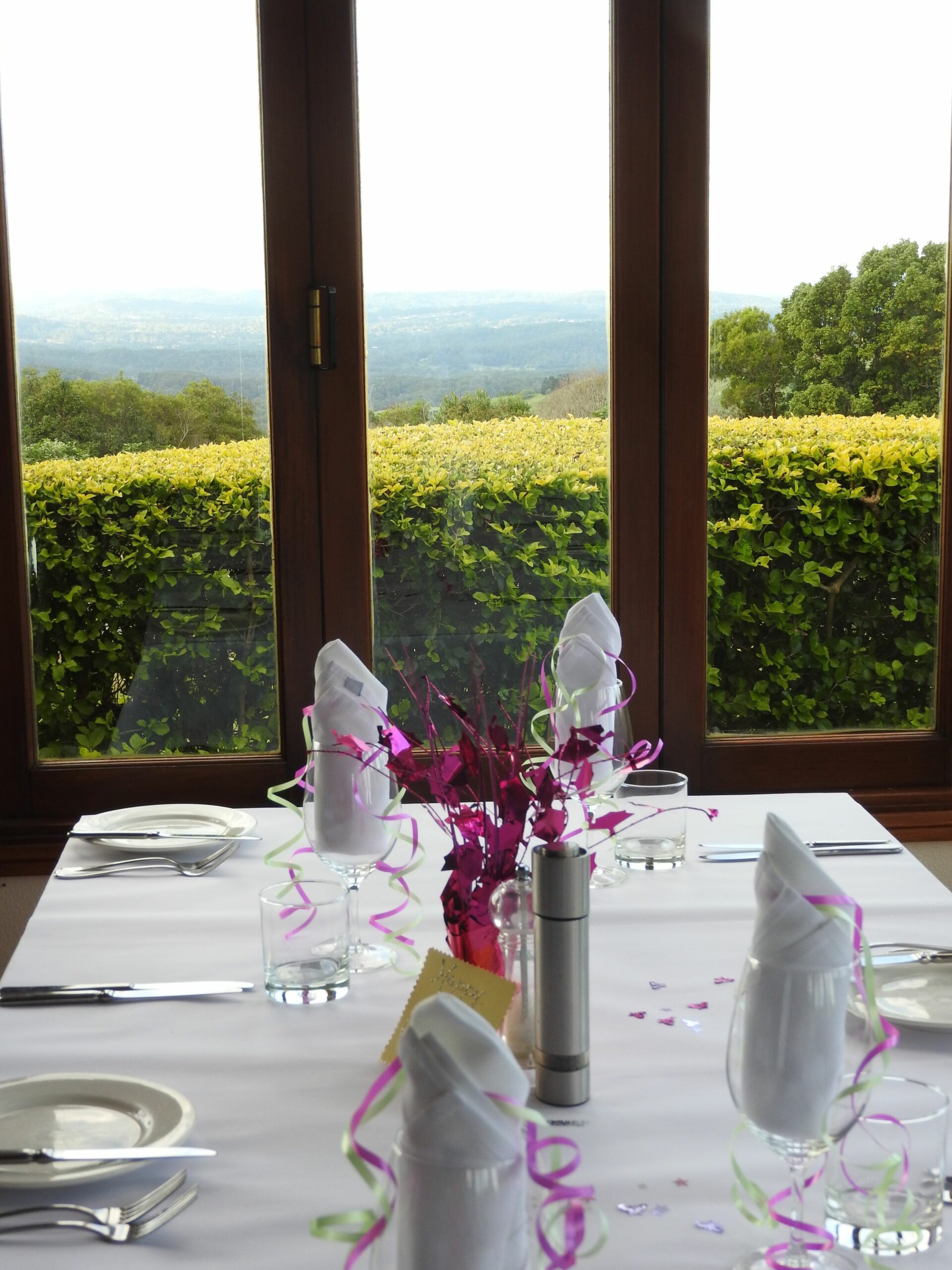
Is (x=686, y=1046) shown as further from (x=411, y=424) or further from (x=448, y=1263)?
(x=411, y=424)

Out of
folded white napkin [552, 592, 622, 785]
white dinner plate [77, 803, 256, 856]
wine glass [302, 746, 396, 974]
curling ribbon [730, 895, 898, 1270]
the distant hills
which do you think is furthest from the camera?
the distant hills

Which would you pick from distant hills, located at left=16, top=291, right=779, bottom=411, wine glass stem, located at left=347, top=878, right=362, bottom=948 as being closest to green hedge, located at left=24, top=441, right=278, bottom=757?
distant hills, located at left=16, top=291, right=779, bottom=411

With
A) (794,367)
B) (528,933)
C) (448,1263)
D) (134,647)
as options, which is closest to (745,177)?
(794,367)

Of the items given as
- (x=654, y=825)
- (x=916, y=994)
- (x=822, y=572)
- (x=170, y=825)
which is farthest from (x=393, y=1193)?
(x=822, y=572)

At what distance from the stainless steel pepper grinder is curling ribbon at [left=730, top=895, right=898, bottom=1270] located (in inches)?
7.3

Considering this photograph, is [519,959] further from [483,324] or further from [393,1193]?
[483,324]

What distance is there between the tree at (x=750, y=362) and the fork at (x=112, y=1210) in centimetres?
211

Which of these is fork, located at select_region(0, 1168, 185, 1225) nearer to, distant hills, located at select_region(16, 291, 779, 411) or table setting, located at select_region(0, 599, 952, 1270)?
table setting, located at select_region(0, 599, 952, 1270)

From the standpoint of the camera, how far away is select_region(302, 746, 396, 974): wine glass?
4.50 ft

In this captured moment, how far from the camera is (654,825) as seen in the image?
1645 millimetres

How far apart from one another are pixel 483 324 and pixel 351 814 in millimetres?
1556

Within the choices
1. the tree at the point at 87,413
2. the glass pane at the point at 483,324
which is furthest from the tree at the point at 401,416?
the tree at the point at 87,413

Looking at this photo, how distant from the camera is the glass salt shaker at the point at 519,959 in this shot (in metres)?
1.09

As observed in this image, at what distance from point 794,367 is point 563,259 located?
516mm
